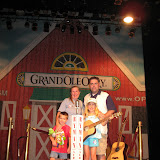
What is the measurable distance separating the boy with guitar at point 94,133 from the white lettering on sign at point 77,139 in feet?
1.91

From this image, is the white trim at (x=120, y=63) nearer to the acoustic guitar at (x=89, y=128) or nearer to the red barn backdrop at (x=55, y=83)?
the red barn backdrop at (x=55, y=83)

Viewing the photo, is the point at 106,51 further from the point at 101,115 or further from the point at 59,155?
the point at 59,155

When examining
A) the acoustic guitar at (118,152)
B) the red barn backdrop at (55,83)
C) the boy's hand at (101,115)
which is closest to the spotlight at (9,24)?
the red barn backdrop at (55,83)

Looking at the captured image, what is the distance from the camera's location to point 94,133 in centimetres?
313

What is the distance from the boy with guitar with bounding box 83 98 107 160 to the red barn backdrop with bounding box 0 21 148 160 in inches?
115

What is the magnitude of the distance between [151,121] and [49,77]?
459cm

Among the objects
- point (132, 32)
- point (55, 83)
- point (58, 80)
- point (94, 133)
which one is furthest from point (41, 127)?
point (132, 32)

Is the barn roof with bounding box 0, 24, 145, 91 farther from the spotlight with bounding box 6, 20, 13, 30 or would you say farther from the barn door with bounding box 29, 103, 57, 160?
the barn door with bounding box 29, 103, 57, 160

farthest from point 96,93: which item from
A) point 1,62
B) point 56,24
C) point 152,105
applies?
point 1,62

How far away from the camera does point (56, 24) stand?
641cm

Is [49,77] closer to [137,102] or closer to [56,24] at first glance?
[56,24]

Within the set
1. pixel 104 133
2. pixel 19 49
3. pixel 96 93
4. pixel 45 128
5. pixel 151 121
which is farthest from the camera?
pixel 19 49

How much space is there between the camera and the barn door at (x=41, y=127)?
5.99 meters

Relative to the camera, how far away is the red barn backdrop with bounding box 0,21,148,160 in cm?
612
